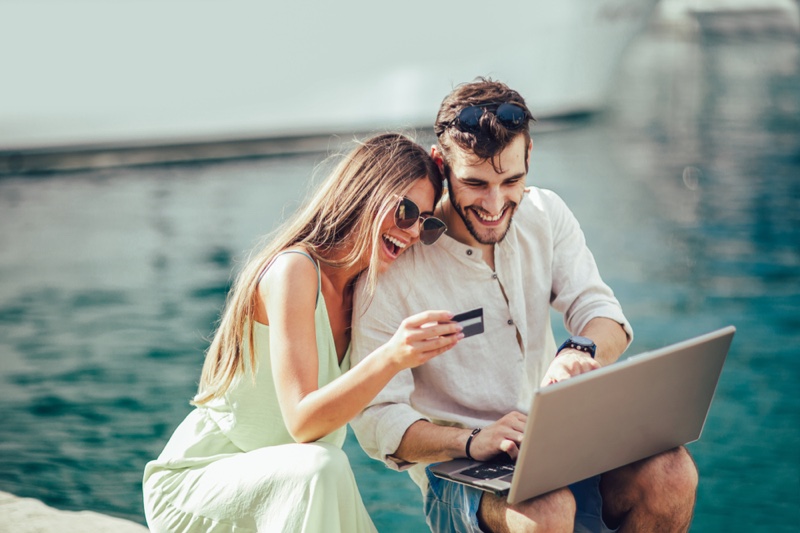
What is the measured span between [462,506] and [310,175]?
4.23 ft

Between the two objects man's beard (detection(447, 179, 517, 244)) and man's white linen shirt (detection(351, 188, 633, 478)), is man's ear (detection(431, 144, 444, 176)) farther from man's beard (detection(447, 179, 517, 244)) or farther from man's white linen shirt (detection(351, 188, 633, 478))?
man's white linen shirt (detection(351, 188, 633, 478))

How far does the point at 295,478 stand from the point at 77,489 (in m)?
2.34

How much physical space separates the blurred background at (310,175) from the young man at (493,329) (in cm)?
34

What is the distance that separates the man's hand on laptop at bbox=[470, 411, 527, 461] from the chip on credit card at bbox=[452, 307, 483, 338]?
194 millimetres

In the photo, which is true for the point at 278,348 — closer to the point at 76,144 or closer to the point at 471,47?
the point at 76,144

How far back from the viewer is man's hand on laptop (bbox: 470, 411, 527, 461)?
6.31 ft

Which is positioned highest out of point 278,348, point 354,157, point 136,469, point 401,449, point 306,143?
point 354,157

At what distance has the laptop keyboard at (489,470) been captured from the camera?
1.87m

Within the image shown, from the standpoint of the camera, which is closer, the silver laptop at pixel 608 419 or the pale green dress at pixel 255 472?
the silver laptop at pixel 608 419

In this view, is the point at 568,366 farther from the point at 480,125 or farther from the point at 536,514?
the point at 480,125

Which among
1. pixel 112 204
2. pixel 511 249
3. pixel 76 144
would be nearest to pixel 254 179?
pixel 112 204

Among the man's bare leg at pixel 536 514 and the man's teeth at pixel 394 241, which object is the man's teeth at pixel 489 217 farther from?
the man's bare leg at pixel 536 514

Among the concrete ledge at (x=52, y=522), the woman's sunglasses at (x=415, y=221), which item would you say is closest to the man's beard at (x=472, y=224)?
the woman's sunglasses at (x=415, y=221)

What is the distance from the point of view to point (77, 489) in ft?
12.8
